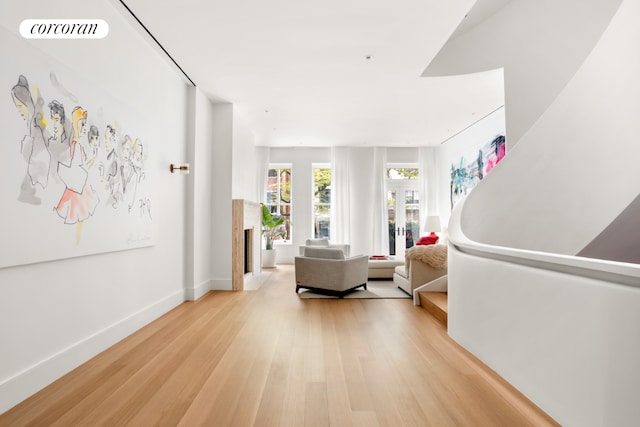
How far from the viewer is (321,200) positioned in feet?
30.9

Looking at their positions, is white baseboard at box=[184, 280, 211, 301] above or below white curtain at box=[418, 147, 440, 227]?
below

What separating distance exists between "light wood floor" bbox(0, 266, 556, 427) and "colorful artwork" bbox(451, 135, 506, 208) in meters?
3.82

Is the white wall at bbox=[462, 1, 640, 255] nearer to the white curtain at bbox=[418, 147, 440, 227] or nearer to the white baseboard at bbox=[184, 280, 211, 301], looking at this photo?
the white baseboard at bbox=[184, 280, 211, 301]

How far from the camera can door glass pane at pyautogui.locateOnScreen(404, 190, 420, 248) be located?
940 centimetres

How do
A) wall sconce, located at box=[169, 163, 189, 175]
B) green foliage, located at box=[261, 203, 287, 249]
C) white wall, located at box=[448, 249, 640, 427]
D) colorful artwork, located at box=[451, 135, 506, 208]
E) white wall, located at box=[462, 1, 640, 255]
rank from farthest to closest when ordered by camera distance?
green foliage, located at box=[261, 203, 287, 249] < colorful artwork, located at box=[451, 135, 506, 208] < wall sconce, located at box=[169, 163, 189, 175] < white wall, located at box=[462, 1, 640, 255] < white wall, located at box=[448, 249, 640, 427]

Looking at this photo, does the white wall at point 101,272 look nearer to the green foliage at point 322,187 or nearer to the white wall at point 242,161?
the white wall at point 242,161

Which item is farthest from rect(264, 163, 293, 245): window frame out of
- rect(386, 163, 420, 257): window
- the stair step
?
the stair step

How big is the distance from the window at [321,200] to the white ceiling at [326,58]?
2.54m

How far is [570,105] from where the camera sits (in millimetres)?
2965

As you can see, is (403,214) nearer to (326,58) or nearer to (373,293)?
(373,293)

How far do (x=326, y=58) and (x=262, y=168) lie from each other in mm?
5284

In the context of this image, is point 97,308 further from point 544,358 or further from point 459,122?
point 459,122


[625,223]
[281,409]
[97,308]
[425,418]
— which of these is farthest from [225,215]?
[625,223]

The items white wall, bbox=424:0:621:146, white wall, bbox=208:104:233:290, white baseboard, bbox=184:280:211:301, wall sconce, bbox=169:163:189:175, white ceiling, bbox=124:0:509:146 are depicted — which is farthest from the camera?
white wall, bbox=208:104:233:290
